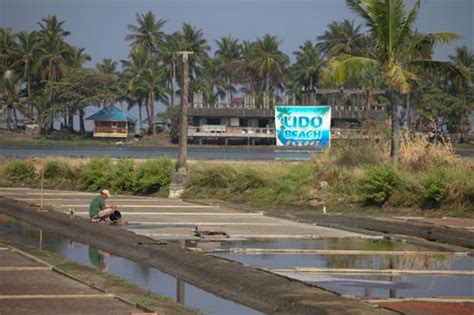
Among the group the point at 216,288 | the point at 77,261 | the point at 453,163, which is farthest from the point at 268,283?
the point at 453,163

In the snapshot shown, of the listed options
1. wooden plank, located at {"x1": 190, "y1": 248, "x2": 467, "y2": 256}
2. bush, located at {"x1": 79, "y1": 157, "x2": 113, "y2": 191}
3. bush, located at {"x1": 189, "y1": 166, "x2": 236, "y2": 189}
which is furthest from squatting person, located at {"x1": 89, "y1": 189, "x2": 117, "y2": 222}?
bush, located at {"x1": 79, "y1": 157, "x2": 113, "y2": 191}

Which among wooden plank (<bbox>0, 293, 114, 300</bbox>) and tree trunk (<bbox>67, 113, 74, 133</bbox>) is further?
tree trunk (<bbox>67, 113, 74, 133</bbox>)

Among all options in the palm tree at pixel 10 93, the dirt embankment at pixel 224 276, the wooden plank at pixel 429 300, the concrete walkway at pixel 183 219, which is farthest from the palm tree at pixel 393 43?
the palm tree at pixel 10 93

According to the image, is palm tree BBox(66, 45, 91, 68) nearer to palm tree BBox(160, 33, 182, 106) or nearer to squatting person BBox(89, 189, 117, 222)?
palm tree BBox(160, 33, 182, 106)

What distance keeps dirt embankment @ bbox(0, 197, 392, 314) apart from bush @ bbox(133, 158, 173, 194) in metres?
14.2

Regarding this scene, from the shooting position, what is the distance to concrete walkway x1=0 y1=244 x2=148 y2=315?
51.6 feet

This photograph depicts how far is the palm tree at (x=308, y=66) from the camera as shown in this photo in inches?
4983

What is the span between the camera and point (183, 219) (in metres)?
31.2

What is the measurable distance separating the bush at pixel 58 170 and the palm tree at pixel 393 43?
51.5 ft

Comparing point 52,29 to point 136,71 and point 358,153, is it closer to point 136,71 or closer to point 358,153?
point 136,71

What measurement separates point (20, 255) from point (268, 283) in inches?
242

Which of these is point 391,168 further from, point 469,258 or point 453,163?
point 469,258

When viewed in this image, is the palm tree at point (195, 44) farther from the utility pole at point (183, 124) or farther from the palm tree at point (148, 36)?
the utility pole at point (183, 124)

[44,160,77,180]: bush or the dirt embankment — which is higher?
[44,160,77,180]: bush
